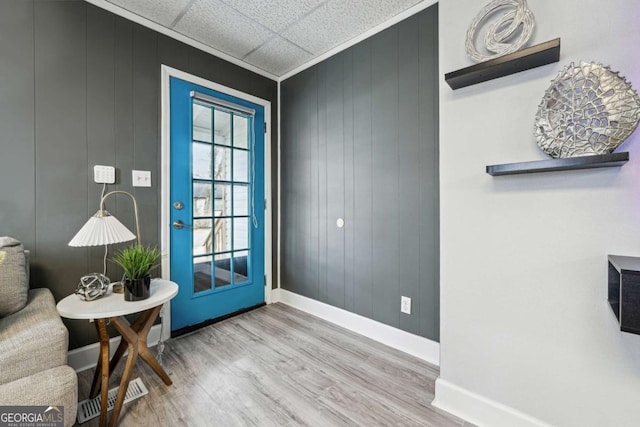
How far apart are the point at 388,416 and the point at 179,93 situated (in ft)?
8.98

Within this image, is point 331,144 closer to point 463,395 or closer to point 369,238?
point 369,238

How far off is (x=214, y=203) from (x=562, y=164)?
2428 mm

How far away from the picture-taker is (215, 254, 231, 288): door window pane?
8.34 feet

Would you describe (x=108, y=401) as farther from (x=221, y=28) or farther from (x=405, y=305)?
(x=221, y=28)

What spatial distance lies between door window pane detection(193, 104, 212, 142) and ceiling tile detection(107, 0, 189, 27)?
0.65 meters

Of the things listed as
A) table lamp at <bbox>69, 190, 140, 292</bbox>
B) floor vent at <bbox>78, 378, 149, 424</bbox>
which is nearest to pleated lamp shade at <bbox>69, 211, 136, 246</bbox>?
table lamp at <bbox>69, 190, 140, 292</bbox>

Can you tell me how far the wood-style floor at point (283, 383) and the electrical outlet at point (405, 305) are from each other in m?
0.32

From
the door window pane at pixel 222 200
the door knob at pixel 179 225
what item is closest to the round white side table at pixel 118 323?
the door knob at pixel 179 225

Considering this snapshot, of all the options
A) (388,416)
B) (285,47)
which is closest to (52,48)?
(285,47)

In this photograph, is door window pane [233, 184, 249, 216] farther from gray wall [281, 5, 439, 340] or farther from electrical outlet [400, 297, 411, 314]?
electrical outlet [400, 297, 411, 314]

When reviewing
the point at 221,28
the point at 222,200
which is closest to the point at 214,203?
the point at 222,200

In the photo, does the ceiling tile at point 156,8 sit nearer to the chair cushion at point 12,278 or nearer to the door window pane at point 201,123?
the door window pane at point 201,123

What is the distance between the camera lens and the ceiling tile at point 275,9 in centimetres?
191

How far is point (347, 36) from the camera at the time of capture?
231 cm
